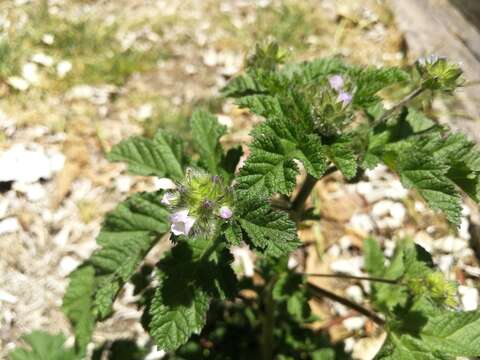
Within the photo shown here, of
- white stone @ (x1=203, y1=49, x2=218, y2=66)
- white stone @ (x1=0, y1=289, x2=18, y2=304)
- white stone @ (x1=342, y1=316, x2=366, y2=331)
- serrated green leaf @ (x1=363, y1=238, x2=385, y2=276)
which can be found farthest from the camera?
white stone @ (x1=203, y1=49, x2=218, y2=66)

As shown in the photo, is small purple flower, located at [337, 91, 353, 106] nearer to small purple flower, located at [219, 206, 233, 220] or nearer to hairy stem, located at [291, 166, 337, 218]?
hairy stem, located at [291, 166, 337, 218]

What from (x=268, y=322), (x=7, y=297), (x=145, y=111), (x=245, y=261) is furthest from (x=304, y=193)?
(x=145, y=111)

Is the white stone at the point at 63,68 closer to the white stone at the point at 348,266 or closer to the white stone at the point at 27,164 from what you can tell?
the white stone at the point at 27,164

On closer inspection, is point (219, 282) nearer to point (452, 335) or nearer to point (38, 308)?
point (452, 335)

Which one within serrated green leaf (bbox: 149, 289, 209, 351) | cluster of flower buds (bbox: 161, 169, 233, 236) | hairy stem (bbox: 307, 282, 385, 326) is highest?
cluster of flower buds (bbox: 161, 169, 233, 236)

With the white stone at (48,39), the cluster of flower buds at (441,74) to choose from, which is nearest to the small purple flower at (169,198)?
the cluster of flower buds at (441,74)

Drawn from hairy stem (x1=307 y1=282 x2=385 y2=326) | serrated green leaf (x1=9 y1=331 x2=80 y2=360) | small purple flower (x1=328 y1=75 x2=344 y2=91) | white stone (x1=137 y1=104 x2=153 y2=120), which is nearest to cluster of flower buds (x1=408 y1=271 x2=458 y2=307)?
hairy stem (x1=307 y1=282 x2=385 y2=326)

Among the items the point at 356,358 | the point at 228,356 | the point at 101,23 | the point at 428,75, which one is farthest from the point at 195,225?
the point at 101,23

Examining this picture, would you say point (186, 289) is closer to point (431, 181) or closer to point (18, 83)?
point (431, 181)
